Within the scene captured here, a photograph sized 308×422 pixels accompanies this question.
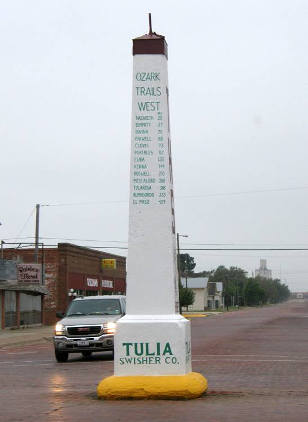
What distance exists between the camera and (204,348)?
22.8 m

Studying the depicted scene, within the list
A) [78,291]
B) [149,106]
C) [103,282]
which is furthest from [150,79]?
[103,282]

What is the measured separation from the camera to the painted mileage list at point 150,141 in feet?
36.3

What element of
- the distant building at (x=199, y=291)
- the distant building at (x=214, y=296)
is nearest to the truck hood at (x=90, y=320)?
the distant building at (x=199, y=291)

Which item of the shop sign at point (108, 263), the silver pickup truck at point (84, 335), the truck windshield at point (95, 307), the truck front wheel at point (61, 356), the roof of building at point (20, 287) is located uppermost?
the shop sign at point (108, 263)

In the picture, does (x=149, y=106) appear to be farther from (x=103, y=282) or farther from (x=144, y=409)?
(x=103, y=282)

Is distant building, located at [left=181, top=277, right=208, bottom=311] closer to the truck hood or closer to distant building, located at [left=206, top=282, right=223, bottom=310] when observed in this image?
distant building, located at [left=206, top=282, right=223, bottom=310]

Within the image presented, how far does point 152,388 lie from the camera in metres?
10.1

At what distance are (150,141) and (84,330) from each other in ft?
30.3

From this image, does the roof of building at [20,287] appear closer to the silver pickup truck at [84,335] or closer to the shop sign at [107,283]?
the shop sign at [107,283]

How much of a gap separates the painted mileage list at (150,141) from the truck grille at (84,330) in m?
8.76

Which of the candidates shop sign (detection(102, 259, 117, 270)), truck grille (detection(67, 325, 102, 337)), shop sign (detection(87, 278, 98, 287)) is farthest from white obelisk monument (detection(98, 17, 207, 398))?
shop sign (detection(102, 259, 117, 270))

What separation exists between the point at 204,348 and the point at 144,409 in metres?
13.8

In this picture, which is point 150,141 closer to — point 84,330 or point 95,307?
point 84,330

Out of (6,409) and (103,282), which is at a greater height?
(103,282)
